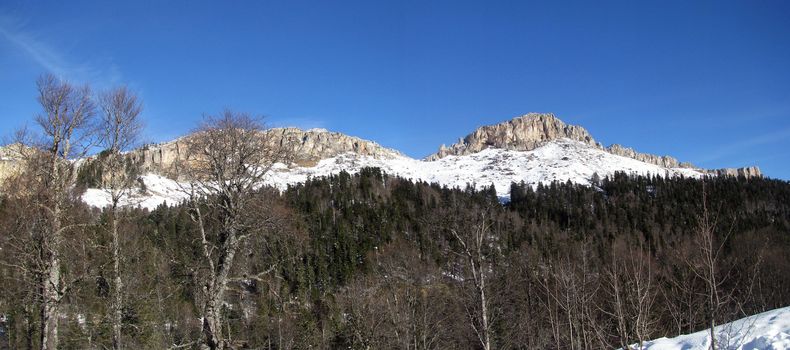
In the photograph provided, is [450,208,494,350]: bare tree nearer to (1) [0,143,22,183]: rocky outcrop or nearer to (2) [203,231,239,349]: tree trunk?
(2) [203,231,239,349]: tree trunk

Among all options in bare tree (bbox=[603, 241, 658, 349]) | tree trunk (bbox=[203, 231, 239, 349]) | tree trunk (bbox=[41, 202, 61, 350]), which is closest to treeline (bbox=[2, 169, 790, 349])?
bare tree (bbox=[603, 241, 658, 349])

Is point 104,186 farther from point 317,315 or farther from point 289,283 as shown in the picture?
point 289,283

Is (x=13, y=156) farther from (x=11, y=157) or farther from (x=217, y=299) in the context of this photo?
(x=217, y=299)

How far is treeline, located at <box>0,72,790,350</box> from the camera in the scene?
45.5ft

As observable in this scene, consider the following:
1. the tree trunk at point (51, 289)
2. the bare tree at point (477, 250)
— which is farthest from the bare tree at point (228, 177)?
the bare tree at point (477, 250)

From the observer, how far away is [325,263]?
3824 inches

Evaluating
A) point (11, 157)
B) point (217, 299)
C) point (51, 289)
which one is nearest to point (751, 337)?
point (217, 299)

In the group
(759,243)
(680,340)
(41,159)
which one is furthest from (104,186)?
(759,243)

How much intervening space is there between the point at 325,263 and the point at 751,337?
288 feet

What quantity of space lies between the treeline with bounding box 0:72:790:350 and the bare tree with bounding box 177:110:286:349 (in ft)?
0.20

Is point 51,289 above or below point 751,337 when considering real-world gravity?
above

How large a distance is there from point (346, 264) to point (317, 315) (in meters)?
24.4

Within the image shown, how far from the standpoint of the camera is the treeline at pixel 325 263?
1386 centimetres

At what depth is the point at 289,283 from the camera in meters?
86.8
